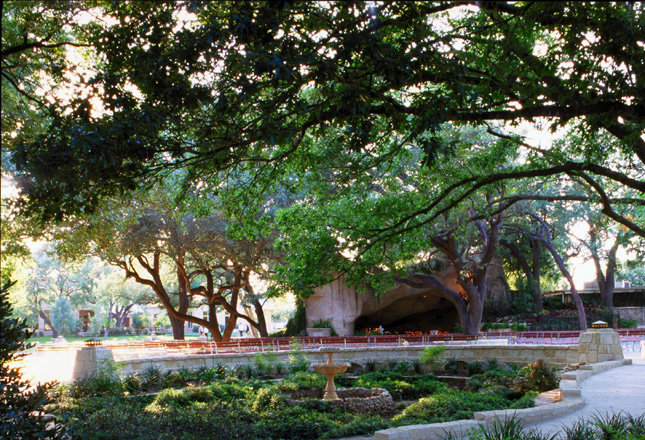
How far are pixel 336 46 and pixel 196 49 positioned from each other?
167cm

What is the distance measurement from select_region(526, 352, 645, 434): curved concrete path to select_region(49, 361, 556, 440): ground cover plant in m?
1.30

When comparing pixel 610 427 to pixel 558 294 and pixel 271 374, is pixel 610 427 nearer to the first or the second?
pixel 271 374

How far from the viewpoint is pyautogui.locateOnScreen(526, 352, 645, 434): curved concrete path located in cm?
950

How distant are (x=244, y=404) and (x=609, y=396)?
8.10 meters

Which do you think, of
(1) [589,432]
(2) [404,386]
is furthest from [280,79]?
(2) [404,386]

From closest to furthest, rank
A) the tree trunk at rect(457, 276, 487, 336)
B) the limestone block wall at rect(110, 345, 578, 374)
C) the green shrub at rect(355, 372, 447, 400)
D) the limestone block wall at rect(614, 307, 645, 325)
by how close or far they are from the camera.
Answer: the green shrub at rect(355, 372, 447, 400) < the limestone block wall at rect(110, 345, 578, 374) < the tree trunk at rect(457, 276, 487, 336) < the limestone block wall at rect(614, 307, 645, 325)

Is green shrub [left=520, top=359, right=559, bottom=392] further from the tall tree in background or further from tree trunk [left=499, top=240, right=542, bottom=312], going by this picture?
the tall tree in background

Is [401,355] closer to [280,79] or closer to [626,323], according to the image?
[280,79]

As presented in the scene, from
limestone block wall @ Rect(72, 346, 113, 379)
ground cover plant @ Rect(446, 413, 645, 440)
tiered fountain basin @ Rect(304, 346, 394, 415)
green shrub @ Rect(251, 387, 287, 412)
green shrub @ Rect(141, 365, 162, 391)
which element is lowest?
tiered fountain basin @ Rect(304, 346, 394, 415)

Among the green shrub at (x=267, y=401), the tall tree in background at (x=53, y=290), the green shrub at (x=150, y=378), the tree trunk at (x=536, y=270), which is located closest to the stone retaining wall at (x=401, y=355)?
the green shrub at (x=150, y=378)

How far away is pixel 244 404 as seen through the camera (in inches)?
526

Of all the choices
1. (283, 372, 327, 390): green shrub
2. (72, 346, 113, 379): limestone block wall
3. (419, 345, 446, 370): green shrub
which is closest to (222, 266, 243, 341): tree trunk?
(419, 345, 446, 370): green shrub

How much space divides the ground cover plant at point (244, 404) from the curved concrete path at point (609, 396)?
130 cm

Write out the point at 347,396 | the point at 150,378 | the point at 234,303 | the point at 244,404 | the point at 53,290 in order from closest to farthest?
1. the point at 244,404
2. the point at 347,396
3. the point at 150,378
4. the point at 234,303
5. the point at 53,290
